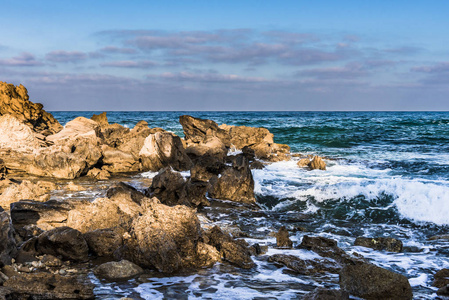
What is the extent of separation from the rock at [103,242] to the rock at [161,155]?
404 inches

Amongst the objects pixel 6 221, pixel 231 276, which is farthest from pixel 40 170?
pixel 231 276

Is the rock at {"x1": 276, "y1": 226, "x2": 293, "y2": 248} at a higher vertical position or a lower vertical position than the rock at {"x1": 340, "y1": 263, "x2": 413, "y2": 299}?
lower

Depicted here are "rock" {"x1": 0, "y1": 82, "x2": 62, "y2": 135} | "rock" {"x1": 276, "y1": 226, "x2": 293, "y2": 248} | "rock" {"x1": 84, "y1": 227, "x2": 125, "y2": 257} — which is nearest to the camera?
"rock" {"x1": 84, "y1": 227, "x2": 125, "y2": 257}

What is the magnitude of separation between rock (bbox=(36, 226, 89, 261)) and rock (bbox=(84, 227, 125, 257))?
8.5 inches

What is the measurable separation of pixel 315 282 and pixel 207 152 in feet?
43.5

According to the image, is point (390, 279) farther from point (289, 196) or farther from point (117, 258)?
point (289, 196)

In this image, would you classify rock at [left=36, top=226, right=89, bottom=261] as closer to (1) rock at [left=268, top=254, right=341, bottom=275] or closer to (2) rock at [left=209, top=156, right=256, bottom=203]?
(1) rock at [left=268, top=254, right=341, bottom=275]

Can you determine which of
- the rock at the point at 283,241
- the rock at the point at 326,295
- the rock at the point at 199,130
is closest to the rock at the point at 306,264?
the rock at the point at 283,241

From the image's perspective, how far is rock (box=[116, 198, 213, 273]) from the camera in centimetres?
623

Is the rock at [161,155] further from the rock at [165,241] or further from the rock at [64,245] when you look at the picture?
the rock at [64,245]

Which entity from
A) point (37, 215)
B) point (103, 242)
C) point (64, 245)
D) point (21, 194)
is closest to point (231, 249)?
point (103, 242)

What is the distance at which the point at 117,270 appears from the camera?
5.91 metres

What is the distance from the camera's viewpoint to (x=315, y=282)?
6035 mm

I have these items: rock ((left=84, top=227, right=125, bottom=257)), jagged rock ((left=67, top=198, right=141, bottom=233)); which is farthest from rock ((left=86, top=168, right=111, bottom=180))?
rock ((left=84, top=227, right=125, bottom=257))
